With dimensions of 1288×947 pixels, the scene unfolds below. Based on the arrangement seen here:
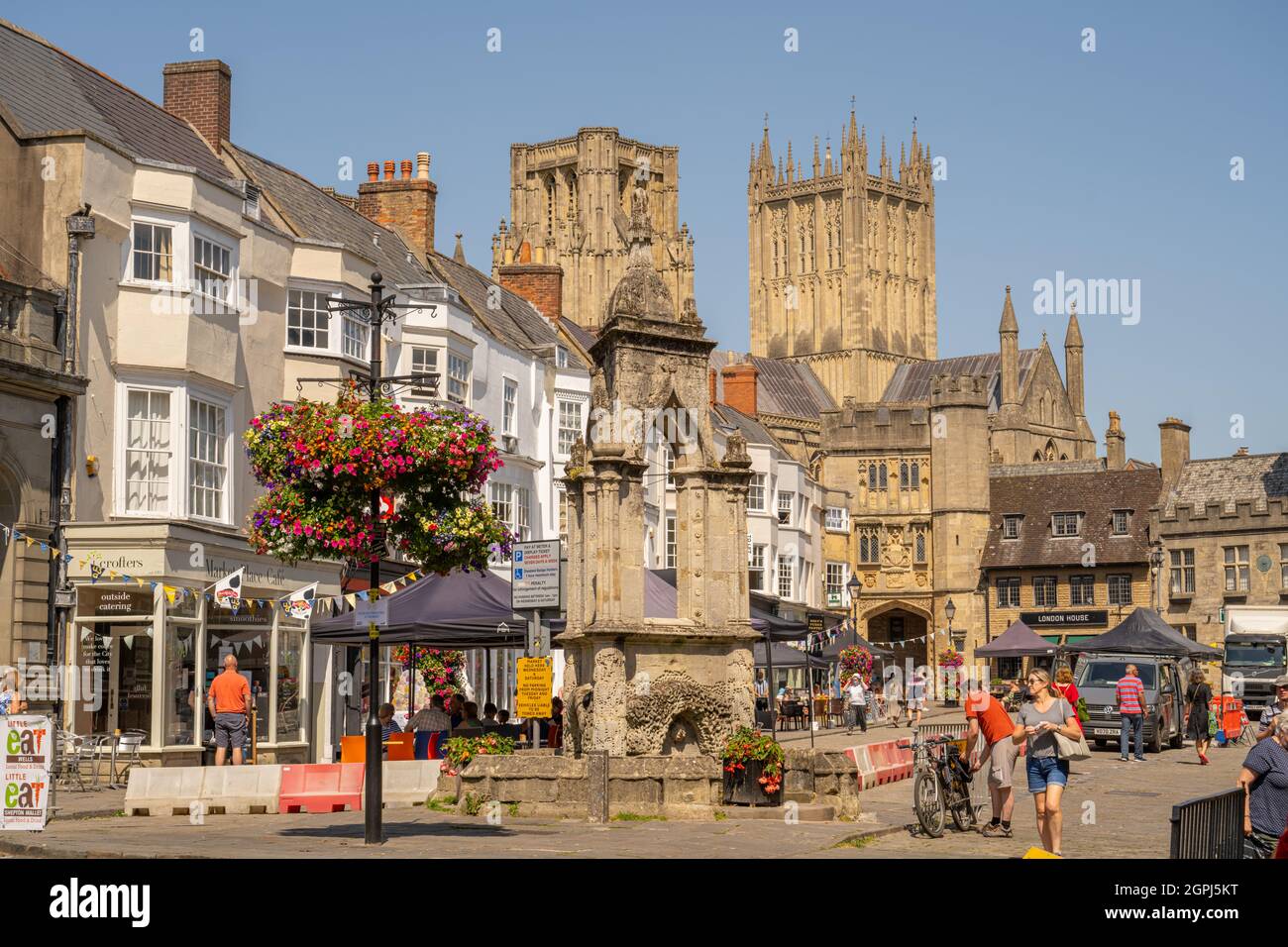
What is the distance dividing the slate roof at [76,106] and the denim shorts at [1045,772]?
1897 cm

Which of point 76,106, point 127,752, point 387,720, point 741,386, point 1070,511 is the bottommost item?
point 127,752

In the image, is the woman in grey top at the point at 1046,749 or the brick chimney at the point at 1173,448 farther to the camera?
the brick chimney at the point at 1173,448

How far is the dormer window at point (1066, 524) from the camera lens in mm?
83812

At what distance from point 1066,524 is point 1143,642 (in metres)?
46.5

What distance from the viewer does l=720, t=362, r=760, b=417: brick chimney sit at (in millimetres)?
73000

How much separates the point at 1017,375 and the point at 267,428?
350ft

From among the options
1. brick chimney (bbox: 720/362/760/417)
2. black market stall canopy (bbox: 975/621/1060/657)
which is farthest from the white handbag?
brick chimney (bbox: 720/362/760/417)

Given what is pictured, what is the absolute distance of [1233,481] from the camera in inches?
3068

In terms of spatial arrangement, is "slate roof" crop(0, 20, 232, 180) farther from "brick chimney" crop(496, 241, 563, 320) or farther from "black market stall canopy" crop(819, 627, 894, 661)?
"black market stall canopy" crop(819, 627, 894, 661)

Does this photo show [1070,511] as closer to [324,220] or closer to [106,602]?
[324,220]

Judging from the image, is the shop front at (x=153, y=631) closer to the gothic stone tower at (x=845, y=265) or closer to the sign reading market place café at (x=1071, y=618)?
the sign reading market place café at (x=1071, y=618)

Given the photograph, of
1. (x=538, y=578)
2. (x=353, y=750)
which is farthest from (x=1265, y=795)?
→ (x=353, y=750)

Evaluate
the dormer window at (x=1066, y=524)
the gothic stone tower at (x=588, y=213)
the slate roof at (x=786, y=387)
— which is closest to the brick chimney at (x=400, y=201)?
the dormer window at (x=1066, y=524)
